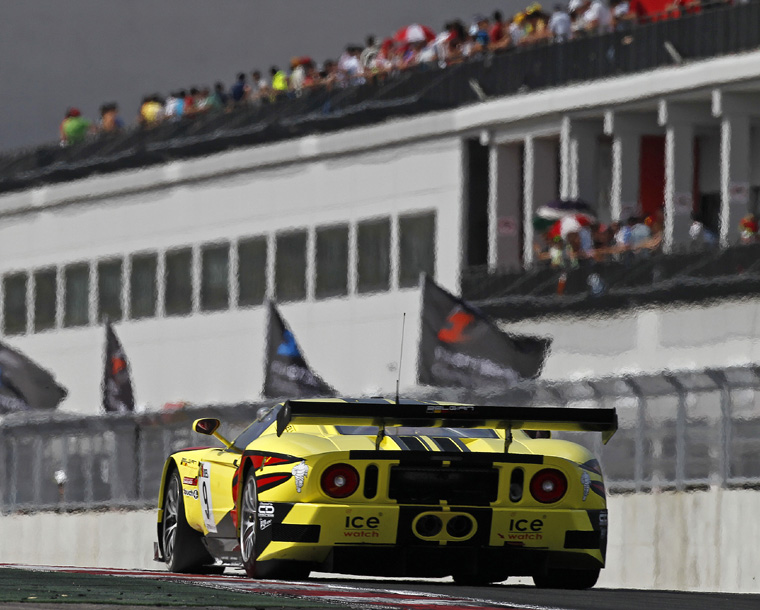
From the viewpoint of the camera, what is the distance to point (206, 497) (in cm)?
1411

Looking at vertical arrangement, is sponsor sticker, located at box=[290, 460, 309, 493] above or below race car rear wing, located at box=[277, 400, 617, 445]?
below

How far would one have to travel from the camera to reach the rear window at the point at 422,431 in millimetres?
13242

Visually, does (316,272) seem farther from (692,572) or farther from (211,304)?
(692,572)

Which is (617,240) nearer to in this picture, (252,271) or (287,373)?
(287,373)

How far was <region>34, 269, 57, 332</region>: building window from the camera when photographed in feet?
167

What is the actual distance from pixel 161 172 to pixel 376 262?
7010 millimetres

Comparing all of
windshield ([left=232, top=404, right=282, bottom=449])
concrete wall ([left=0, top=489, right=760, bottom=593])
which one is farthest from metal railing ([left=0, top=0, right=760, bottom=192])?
windshield ([left=232, top=404, right=282, bottom=449])

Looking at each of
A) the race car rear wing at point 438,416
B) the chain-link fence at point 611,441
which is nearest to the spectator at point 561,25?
the chain-link fence at point 611,441

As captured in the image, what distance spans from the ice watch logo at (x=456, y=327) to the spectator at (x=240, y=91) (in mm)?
14106

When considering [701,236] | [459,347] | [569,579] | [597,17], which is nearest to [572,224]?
[701,236]

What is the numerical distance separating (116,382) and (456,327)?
11622 millimetres

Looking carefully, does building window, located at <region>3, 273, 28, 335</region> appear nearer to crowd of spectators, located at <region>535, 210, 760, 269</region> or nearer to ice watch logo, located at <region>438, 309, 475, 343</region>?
crowd of spectators, located at <region>535, 210, 760, 269</region>

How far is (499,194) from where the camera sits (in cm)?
3916

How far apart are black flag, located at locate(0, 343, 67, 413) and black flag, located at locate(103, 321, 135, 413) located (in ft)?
5.09
